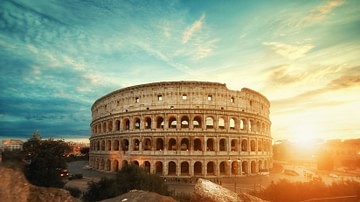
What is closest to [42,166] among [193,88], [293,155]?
[193,88]

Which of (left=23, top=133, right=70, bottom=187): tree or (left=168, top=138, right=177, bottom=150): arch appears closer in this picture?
(left=23, top=133, right=70, bottom=187): tree

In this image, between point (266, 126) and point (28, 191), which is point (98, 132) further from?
point (28, 191)

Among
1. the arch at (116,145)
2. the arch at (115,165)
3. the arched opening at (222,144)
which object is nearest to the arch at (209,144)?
the arched opening at (222,144)

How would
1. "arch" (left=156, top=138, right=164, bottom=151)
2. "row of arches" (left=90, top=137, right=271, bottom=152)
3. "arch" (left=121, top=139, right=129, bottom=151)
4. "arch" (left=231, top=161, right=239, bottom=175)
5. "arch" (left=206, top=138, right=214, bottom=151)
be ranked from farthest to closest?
"arch" (left=121, top=139, right=129, bottom=151) → "arch" (left=156, top=138, right=164, bottom=151) → "arch" (left=206, top=138, right=214, bottom=151) → "arch" (left=231, top=161, right=239, bottom=175) → "row of arches" (left=90, top=137, right=271, bottom=152)

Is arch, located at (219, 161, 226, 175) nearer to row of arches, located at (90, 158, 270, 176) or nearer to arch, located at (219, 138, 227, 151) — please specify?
row of arches, located at (90, 158, 270, 176)

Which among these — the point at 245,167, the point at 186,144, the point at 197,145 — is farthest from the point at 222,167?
the point at 186,144

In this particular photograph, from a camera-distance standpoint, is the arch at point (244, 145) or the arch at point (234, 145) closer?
the arch at point (234, 145)

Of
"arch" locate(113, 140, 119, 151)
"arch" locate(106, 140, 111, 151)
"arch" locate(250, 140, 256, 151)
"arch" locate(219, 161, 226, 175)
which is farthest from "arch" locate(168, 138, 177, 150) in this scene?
"arch" locate(250, 140, 256, 151)

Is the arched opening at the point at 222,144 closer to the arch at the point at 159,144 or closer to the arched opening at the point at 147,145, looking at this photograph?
the arch at the point at 159,144
